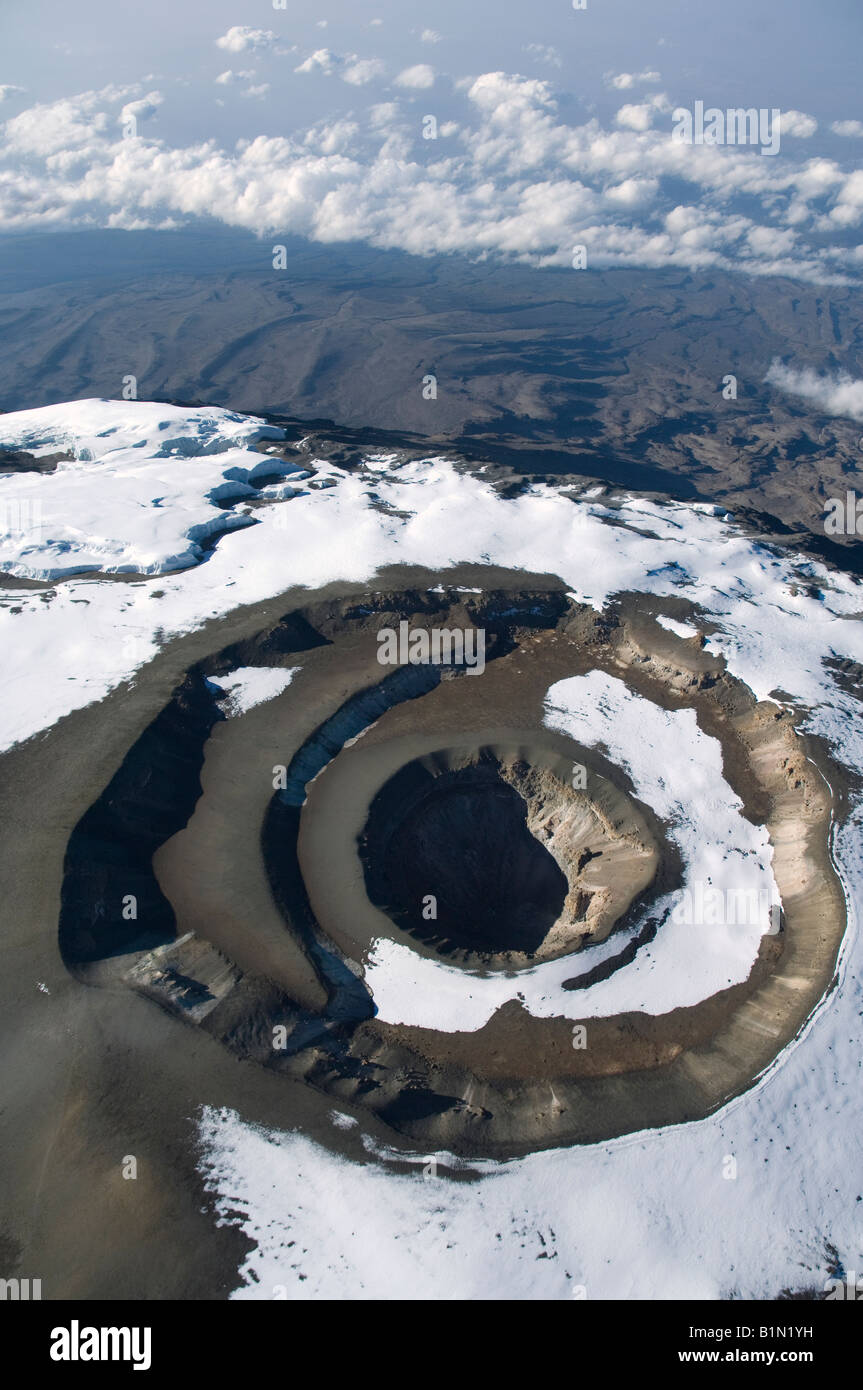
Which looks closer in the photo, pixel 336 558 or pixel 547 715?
pixel 547 715

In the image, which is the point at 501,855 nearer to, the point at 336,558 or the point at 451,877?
the point at 451,877

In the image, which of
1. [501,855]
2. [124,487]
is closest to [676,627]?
[501,855]

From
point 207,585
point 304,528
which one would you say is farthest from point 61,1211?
point 304,528

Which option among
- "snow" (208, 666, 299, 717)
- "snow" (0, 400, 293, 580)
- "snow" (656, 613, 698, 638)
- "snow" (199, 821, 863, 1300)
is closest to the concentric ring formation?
"snow" (208, 666, 299, 717)

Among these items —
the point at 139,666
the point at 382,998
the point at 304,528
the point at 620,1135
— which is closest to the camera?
the point at 620,1135

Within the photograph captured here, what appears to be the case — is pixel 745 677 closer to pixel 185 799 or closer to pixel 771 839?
pixel 771 839

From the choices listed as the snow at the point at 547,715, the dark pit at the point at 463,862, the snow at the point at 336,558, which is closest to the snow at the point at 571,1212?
the snow at the point at 547,715

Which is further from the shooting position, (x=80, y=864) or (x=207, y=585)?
(x=207, y=585)

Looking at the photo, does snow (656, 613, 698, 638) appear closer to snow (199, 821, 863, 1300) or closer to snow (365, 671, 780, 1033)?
snow (365, 671, 780, 1033)
